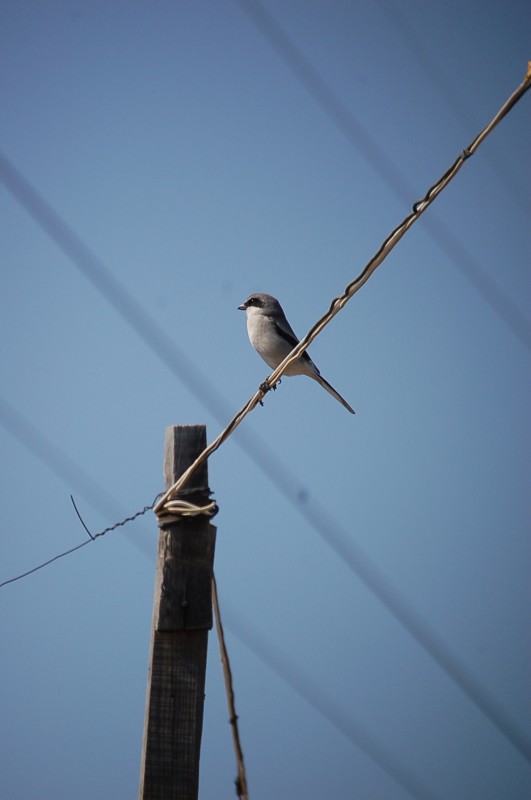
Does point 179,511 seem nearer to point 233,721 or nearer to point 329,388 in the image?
point 233,721

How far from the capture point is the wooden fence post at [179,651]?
143 inches

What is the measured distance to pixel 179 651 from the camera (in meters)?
3.75

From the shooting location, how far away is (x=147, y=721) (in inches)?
145

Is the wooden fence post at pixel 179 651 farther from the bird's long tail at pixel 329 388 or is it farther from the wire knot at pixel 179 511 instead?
the bird's long tail at pixel 329 388

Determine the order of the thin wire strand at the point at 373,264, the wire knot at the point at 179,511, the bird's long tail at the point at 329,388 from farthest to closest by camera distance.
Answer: the bird's long tail at the point at 329,388 → the wire knot at the point at 179,511 → the thin wire strand at the point at 373,264

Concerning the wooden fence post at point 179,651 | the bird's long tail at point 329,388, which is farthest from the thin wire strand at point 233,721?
the bird's long tail at point 329,388

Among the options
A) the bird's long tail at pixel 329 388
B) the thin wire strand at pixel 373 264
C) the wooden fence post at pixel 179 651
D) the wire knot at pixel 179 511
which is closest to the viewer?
the thin wire strand at pixel 373 264

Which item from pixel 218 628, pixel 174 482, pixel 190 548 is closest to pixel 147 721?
pixel 218 628

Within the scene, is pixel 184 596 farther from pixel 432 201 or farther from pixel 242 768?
pixel 432 201

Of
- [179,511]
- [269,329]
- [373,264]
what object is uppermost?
[269,329]

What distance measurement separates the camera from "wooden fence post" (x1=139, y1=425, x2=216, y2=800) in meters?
3.63

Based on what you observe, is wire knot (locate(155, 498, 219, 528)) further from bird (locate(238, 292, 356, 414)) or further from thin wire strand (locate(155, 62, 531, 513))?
bird (locate(238, 292, 356, 414))

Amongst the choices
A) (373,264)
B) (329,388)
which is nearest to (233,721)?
(373,264)

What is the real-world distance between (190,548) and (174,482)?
340mm
